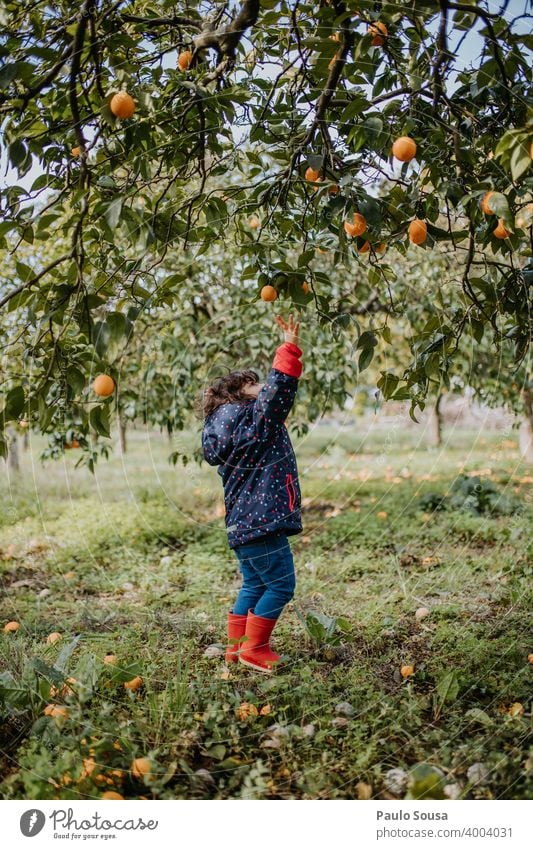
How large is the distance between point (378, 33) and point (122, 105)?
2.20 ft

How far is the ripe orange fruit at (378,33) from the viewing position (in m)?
1.67

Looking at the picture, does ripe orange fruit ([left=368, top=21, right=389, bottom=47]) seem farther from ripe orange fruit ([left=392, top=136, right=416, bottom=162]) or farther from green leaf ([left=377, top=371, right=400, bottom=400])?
green leaf ([left=377, top=371, right=400, bottom=400])

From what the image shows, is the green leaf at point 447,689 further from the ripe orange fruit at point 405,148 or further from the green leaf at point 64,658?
the ripe orange fruit at point 405,148

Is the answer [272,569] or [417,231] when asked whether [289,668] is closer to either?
[272,569]

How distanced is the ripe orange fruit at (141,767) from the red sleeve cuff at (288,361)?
42.9 inches

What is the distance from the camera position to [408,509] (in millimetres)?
4188

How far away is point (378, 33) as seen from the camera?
5.51ft

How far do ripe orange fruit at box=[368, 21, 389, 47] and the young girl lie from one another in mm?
778

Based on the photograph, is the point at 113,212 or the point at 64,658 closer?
the point at 113,212

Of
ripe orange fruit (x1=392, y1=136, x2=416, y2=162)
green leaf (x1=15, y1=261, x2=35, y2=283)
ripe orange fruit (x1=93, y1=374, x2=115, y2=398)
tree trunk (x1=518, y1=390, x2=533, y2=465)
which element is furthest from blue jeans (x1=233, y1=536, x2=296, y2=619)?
tree trunk (x1=518, y1=390, x2=533, y2=465)

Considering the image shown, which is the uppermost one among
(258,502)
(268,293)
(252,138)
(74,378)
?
(252,138)
